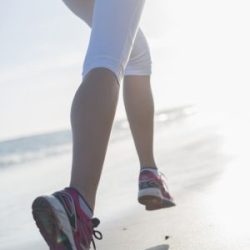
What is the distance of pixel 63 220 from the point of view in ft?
4.75

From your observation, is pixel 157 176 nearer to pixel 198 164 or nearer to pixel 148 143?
pixel 148 143

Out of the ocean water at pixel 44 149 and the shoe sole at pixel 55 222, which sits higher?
the shoe sole at pixel 55 222

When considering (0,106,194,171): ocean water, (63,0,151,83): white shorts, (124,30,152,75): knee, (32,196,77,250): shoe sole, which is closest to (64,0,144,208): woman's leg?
(63,0,151,83): white shorts

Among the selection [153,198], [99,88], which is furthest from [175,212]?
[99,88]

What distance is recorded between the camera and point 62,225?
4.72ft

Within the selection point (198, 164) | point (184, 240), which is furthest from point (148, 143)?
point (198, 164)

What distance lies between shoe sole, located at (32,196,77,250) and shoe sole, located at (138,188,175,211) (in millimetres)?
825

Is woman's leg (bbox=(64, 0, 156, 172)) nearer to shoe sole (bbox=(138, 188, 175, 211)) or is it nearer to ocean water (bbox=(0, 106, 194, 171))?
shoe sole (bbox=(138, 188, 175, 211))

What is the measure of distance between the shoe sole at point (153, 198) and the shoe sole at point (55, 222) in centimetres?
82

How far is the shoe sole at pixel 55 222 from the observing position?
56.4 inches

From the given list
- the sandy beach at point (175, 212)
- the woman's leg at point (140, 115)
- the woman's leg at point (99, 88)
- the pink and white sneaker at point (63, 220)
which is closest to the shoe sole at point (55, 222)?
the pink and white sneaker at point (63, 220)

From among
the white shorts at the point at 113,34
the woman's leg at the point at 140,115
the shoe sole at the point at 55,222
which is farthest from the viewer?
the woman's leg at the point at 140,115

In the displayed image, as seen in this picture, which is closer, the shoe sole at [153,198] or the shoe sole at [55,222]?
the shoe sole at [55,222]

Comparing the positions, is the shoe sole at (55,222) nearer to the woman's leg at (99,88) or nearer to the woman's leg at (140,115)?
the woman's leg at (99,88)
